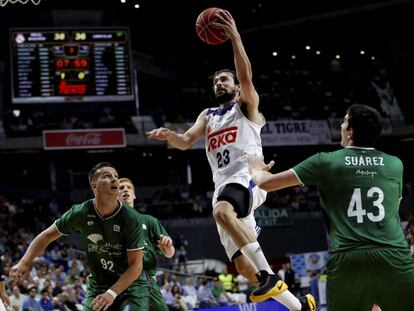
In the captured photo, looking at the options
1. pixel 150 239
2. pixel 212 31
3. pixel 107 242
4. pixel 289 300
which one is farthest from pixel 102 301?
pixel 212 31

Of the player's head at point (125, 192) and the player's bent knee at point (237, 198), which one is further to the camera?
the player's head at point (125, 192)

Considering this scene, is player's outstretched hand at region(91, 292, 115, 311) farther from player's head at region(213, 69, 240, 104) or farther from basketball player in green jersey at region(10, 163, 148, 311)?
player's head at region(213, 69, 240, 104)

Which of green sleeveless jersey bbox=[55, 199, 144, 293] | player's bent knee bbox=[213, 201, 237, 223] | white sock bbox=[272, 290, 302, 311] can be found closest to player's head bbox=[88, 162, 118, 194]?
green sleeveless jersey bbox=[55, 199, 144, 293]

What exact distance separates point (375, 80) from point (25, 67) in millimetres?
17950

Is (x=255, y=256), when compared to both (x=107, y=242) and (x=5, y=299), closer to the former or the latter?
(x=107, y=242)

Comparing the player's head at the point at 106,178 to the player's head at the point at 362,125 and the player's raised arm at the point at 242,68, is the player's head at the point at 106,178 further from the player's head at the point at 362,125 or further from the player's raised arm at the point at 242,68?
the player's head at the point at 362,125

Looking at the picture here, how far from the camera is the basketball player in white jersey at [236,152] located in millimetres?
7734

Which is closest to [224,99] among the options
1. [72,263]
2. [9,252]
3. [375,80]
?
[72,263]

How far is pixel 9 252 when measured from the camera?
22172mm

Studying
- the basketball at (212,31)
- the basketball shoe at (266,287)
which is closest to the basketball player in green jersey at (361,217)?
the basketball shoe at (266,287)

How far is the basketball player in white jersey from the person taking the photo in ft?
25.4

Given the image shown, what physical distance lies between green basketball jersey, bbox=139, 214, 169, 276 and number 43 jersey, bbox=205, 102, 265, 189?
1.20 m

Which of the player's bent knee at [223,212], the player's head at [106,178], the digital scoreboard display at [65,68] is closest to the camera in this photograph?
the player's head at [106,178]

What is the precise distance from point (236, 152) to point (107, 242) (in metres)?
1.74
